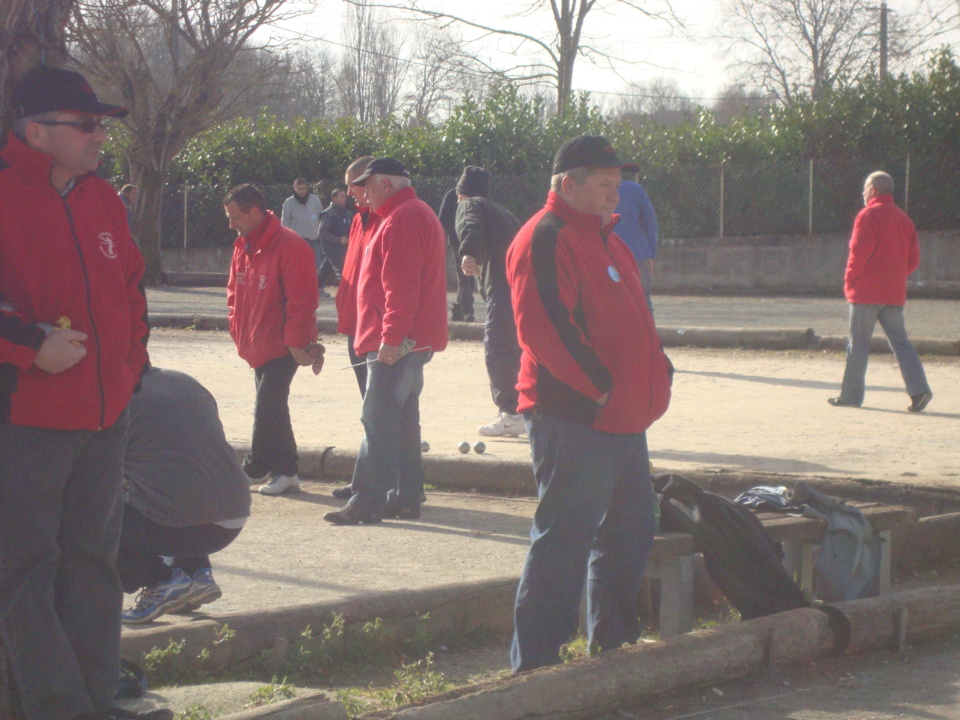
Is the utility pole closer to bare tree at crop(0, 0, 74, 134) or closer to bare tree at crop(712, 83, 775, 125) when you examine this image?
bare tree at crop(712, 83, 775, 125)

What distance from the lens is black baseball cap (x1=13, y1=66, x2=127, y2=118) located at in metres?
3.07

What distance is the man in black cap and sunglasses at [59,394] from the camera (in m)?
2.98

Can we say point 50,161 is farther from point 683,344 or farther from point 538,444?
point 683,344

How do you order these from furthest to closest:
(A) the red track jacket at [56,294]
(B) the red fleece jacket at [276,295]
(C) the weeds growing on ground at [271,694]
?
1. (B) the red fleece jacket at [276,295]
2. (C) the weeds growing on ground at [271,694]
3. (A) the red track jacket at [56,294]

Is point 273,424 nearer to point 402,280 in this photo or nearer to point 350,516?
point 350,516

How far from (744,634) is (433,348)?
253 centimetres

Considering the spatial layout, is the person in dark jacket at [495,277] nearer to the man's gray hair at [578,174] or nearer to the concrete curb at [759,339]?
the man's gray hair at [578,174]

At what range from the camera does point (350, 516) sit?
19.8 ft

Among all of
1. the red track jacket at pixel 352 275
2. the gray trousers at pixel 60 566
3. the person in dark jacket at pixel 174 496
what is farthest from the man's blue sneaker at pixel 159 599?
the red track jacket at pixel 352 275

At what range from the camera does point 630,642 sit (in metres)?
4.16

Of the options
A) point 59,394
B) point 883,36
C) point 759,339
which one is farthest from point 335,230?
point 883,36

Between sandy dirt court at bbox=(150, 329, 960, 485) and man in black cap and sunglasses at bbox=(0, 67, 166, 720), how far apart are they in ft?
12.9

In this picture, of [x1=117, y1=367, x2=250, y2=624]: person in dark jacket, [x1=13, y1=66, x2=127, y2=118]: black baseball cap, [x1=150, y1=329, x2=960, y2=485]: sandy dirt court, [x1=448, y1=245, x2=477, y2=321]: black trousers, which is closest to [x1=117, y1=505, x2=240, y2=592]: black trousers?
[x1=117, y1=367, x2=250, y2=624]: person in dark jacket

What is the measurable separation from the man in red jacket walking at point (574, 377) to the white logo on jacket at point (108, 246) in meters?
1.24
